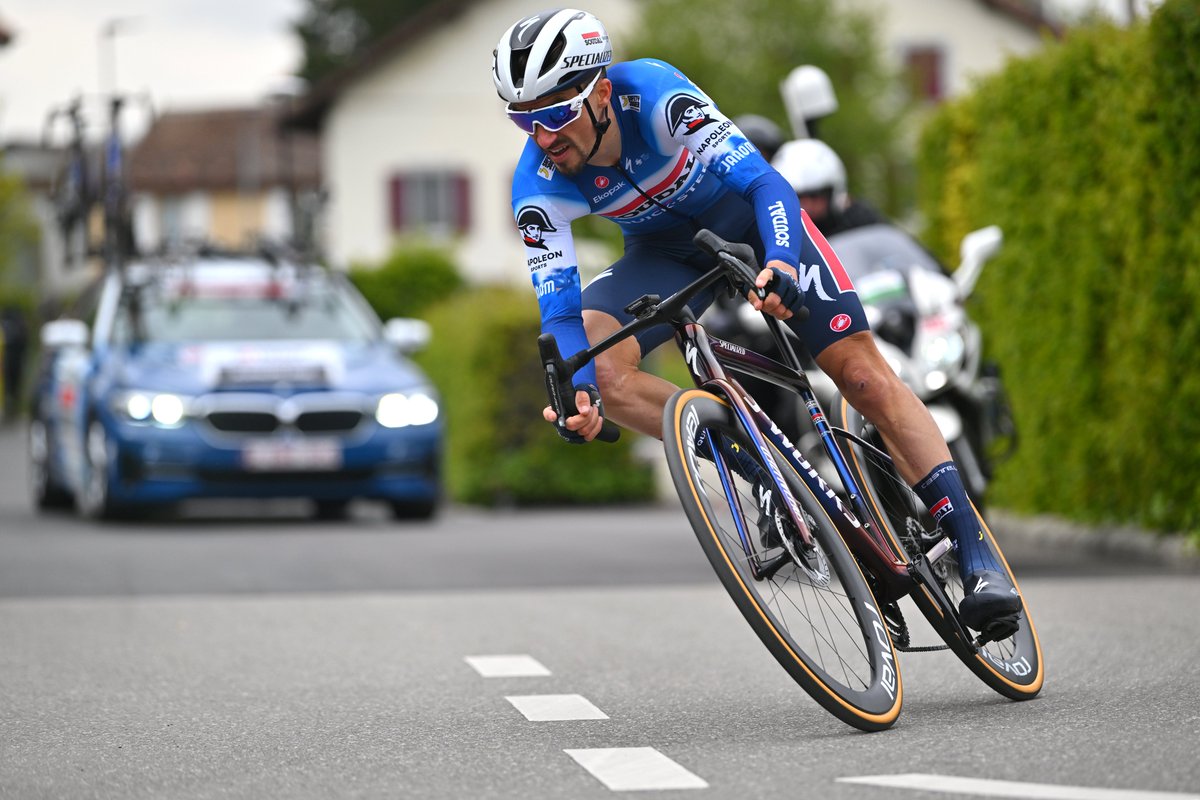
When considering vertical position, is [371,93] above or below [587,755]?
above

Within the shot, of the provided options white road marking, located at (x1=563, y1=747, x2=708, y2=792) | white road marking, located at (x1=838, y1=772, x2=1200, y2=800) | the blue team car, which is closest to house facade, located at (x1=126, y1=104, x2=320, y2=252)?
the blue team car

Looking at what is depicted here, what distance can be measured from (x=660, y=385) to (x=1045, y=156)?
618 centimetres

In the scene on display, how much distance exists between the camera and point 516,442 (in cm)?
1844

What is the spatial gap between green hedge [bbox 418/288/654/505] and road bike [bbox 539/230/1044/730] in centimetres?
1203

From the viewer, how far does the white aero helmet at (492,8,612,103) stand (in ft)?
18.1

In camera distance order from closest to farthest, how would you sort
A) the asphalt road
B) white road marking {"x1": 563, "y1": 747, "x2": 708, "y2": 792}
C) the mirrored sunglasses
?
white road marking {"x1": 563, "y1": 747, "x2": 708, "y2": 792} → the asphalt road → the mirrored sunglasses

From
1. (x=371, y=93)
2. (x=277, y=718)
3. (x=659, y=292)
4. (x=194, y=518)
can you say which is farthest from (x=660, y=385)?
(x=371, y=93)

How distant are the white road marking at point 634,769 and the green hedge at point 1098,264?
209 inches

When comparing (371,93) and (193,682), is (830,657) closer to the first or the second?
(193,682)

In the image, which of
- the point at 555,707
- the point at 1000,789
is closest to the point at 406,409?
the point at 555,707

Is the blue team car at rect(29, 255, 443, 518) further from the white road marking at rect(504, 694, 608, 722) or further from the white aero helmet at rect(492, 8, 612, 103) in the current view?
the white aero helmet at rect(492, 8, 612, 103)

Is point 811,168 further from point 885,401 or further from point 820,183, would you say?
point 885,401

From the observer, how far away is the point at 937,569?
5.87 meters

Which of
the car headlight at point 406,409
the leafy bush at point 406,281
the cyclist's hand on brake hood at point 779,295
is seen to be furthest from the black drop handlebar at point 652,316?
the leafy bush at point 406,281
